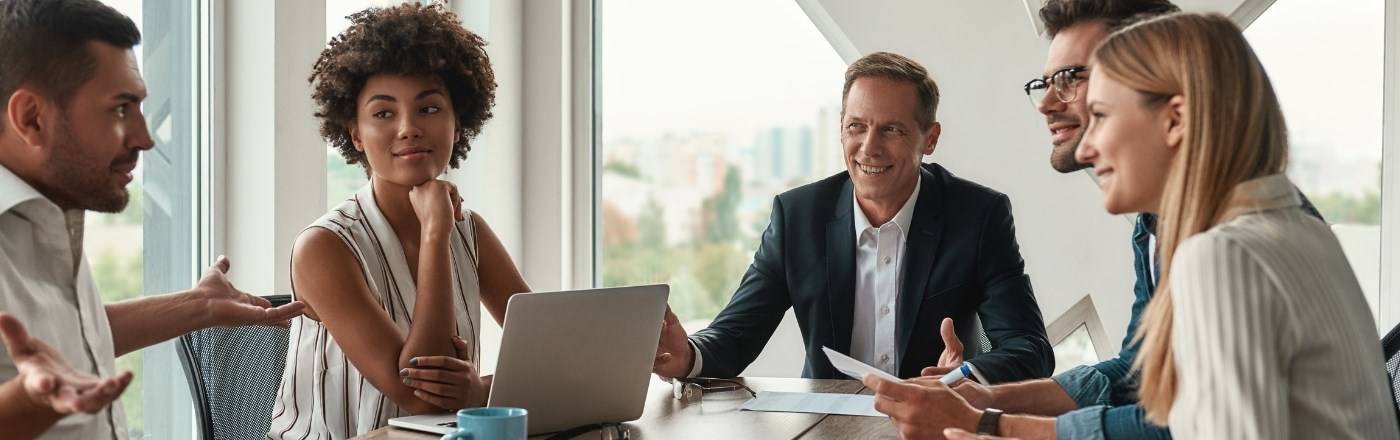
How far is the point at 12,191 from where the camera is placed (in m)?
1.42

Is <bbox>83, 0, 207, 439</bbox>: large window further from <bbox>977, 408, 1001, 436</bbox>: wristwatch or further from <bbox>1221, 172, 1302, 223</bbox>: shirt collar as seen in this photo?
<bbox>1221, 172, 1302, 223</bbox>: shirt collar

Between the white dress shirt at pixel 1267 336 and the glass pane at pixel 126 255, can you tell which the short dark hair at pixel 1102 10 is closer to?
the white dress shirt at pixel 1267 336

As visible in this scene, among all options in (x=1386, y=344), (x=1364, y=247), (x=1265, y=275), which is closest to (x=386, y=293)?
(x=1265, y=275)

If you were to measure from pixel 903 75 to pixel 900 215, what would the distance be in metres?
0.33

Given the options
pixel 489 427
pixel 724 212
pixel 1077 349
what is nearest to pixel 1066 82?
pixel 489 427

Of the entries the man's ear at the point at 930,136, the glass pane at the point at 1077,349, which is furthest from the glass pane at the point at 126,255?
the glass pane at the point at 1077,349

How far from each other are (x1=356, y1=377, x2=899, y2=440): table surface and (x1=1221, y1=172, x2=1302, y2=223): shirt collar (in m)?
0.70

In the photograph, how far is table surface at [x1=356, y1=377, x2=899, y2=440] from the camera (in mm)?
1868

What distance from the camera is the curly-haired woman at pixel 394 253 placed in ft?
6.83

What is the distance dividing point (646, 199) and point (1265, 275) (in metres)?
3.46

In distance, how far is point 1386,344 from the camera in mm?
2098

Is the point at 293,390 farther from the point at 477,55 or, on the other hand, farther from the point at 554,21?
the point at 554,21

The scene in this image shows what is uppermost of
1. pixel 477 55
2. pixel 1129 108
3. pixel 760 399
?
pixel 477 55

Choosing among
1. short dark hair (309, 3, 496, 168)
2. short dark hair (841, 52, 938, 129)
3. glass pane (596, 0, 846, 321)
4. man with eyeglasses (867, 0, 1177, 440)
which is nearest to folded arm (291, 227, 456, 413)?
short dark hair (309, 3, 496, 168)
